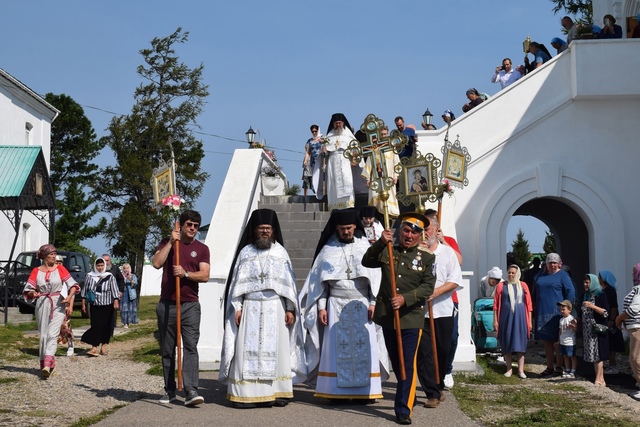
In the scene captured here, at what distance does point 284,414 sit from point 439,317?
77.8 inches

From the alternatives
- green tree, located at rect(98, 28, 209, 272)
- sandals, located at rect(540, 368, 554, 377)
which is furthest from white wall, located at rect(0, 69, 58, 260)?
sandals, located at rect(540, 368, 554, 377)

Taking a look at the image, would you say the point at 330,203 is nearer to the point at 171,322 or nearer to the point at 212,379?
the point at 212,379

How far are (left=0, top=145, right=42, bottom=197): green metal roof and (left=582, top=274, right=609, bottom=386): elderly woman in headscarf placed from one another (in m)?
13.2

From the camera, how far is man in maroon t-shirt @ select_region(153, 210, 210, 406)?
9.54 m

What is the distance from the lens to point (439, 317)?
32.6ft

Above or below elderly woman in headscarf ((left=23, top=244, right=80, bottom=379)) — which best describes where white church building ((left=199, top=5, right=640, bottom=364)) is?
above

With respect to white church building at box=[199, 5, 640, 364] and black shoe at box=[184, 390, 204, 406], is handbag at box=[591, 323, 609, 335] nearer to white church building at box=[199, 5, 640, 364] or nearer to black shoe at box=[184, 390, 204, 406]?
white church building at box=[199, 5, 640, 364]

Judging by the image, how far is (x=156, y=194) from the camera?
10562 mm

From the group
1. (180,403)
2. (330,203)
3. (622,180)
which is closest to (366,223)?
(180,403)

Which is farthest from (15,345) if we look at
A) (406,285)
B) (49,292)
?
(406,285)

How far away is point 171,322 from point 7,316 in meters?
10.9

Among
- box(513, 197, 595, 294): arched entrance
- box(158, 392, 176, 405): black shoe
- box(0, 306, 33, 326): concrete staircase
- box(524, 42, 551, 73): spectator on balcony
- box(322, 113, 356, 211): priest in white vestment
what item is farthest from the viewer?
box(513, 197, 595, 294): arched entrance

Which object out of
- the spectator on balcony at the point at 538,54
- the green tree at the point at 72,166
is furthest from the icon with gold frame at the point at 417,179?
the green tree at the point at 72,166

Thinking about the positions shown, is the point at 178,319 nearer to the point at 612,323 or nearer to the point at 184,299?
the point at 184,299
